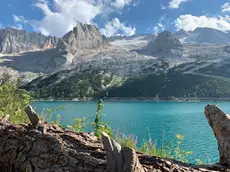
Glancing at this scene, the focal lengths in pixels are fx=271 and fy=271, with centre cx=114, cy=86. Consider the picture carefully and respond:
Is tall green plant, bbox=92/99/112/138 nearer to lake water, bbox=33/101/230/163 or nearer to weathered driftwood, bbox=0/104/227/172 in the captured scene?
lake water, bbox=33/101/230/163

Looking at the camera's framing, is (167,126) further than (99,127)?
Yes

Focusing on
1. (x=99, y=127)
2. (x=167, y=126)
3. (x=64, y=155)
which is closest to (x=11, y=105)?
(x=99, y=127)

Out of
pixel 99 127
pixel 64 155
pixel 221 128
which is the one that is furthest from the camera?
pixel 99 127

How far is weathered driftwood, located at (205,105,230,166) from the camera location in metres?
3.45

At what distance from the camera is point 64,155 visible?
3.17m

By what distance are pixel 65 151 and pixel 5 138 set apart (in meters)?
1.21

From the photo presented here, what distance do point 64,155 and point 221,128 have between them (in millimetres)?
2063

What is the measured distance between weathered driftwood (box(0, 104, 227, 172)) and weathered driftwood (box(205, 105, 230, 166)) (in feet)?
0.90

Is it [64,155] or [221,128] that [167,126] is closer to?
[221,128]

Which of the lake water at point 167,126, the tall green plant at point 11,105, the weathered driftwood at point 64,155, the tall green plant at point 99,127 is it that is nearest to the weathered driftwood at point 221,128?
the weathered driftwood at point 64,155

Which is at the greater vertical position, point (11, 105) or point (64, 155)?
point (11, 105)

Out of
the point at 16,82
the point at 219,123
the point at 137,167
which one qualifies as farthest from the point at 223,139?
the point at 16,82

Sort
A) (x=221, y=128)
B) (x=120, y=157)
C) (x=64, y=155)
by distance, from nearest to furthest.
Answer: (x=120, y=157) < (x=64, y=155) < (x=221, y=128)

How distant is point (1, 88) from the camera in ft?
32.6
